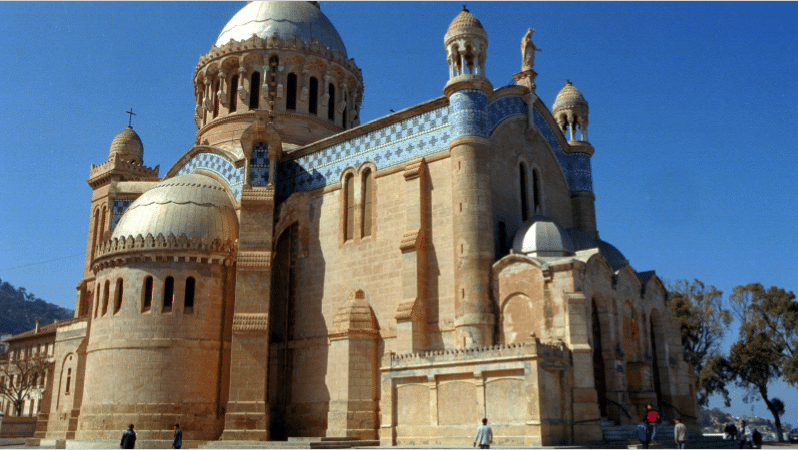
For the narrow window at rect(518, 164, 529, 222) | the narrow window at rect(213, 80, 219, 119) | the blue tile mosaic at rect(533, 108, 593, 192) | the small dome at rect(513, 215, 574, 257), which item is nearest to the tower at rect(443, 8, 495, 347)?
the small dome at rect(513, 215, 574, 257)

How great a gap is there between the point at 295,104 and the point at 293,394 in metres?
15.4

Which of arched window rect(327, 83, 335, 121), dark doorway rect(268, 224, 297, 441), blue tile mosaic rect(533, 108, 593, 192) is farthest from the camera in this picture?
arched window rect(327, 83, 335, 121)

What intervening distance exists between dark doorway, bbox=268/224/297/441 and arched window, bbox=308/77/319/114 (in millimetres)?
8221

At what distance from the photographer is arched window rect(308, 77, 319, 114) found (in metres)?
36.8

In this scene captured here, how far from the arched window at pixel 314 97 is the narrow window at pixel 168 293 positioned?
40.9ft

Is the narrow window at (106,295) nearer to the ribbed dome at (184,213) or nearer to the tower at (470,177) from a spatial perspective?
the ribbed dome at (184,213)

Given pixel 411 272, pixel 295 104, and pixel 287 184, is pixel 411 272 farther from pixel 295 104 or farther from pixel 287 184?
pixel 295 104

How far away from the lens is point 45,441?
3428 cm

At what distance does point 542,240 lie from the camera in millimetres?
25125

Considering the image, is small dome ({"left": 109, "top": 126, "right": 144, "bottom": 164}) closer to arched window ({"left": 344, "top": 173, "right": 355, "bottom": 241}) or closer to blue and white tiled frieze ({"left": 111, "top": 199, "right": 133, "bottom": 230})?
blue and white tiled frieze ({"left": 111, "top": 199, "right": 133, "bottom": 230})

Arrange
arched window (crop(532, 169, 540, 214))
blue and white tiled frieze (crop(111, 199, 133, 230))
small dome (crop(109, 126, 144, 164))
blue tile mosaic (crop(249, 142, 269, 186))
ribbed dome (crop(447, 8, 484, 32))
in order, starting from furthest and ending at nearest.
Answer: small dome (crop(109, 126, 144, 164))
blue and white tiled frieze (crop(111, 199, 133, 230))
blue tile mosaic (crop(249, 142, 269, 186))
arched window (crop(532, 169, 540, 214))
ribbed dome (crop(447, 8, 484, 32))

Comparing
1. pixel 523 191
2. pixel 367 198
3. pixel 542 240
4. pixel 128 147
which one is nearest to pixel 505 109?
pixel 523 191

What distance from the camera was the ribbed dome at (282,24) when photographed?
37.4m

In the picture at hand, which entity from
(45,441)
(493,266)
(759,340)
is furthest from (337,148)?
(759,340)
